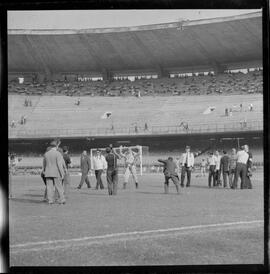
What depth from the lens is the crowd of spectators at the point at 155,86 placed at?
44.9 meters

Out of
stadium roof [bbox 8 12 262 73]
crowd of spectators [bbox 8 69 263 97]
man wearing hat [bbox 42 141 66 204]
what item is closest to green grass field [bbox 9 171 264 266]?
man wearing hat [bbox 42 141 66 204]

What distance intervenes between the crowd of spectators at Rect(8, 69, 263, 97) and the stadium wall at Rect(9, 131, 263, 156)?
275 inches

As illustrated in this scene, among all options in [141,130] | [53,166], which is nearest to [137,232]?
[53,166]

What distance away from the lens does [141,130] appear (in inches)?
1565

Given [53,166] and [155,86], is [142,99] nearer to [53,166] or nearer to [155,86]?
[155,86]

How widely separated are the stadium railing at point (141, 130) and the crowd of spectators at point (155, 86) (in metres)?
6.41

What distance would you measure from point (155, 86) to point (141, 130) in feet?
31.4

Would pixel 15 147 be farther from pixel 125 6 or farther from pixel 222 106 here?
pixel 125 6

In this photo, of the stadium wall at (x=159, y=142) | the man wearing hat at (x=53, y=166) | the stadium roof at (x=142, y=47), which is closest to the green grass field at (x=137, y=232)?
the man wearing hat at (x=53, y=166)

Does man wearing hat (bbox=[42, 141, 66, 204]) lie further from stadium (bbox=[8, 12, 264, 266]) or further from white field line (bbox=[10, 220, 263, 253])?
white field line (bbox=[10, 220, 263, 253])

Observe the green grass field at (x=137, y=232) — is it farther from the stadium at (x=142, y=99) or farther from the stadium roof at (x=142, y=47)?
the stadium roof at (x=142, y=47)

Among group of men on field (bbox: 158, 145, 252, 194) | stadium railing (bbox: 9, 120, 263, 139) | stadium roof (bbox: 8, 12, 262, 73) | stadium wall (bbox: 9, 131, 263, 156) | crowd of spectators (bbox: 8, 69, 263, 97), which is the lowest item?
group of men on field (bbox: 158, 145, 252, 194)

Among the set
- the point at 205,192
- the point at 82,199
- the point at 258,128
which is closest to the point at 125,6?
the point at 82,199

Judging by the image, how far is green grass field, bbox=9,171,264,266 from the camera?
21.7 ft
